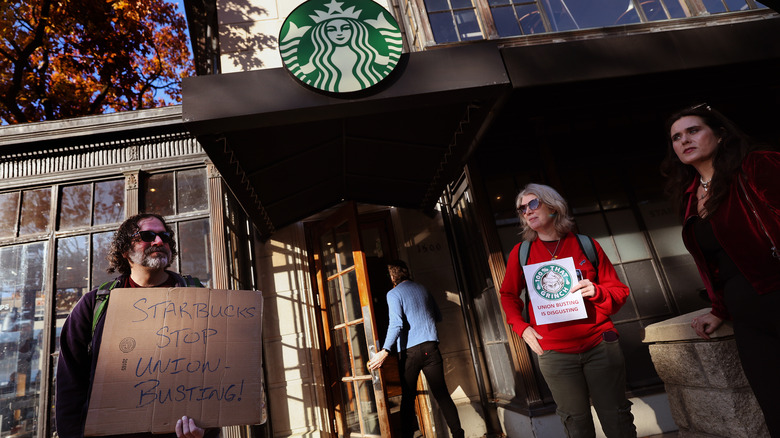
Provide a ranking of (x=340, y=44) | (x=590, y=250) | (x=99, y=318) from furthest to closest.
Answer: (x=340, y=44), (x=590, y=250), (x=99, y=318)

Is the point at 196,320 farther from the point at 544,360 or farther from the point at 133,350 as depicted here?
the point at 544,360

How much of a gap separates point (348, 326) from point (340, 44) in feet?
10.2

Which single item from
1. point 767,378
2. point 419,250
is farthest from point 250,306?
point 419,250

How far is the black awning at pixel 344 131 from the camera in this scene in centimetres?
272

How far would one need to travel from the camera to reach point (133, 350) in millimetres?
1568

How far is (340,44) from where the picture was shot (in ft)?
10.2

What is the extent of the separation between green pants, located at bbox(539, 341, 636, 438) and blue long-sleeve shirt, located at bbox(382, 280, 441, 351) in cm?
186

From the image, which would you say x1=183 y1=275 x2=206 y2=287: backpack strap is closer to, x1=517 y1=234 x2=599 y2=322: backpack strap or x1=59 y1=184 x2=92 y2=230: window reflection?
x1=517 y1=234 x2=599 y2=322: backpack strap

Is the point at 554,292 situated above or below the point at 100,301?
below

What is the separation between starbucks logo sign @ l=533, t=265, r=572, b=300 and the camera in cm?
222

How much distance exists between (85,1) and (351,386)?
9.61 metres

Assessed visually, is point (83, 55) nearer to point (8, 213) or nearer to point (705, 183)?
point (8, 213)

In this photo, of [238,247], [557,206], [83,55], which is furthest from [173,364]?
[83,55]

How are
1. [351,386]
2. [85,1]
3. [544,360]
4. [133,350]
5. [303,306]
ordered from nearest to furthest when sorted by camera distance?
[133,350] → [544,360] → [351,386] → [303,306] → [85,1]
